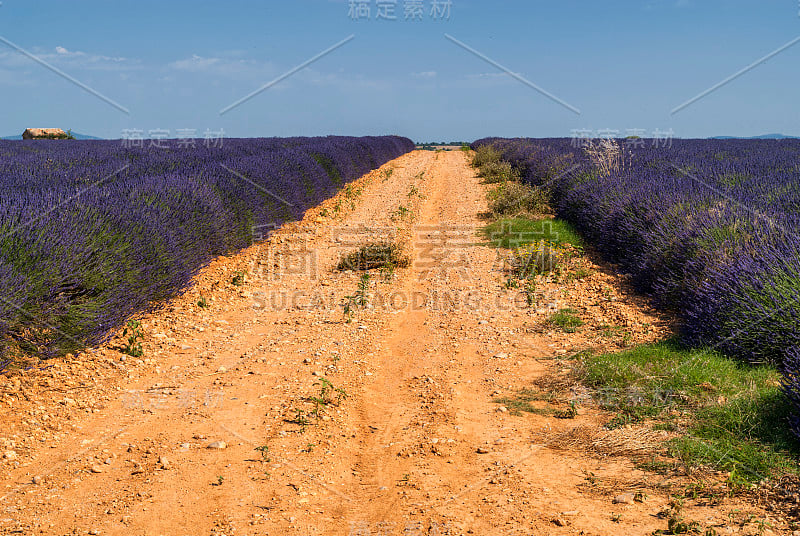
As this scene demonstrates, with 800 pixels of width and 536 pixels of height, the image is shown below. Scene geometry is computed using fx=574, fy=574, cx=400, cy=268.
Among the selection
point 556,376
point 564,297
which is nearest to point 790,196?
point 564,297

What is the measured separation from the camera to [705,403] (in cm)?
357

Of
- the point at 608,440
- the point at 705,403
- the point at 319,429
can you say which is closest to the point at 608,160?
the point at 705,403

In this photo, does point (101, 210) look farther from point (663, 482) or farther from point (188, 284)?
point (663, 482)

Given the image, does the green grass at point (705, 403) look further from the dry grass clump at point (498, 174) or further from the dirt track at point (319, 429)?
the dry grass clump at point (498, 174)

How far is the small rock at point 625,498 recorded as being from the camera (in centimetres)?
274

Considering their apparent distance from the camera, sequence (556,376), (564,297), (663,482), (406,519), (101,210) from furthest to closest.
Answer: (564,297), (101,210), (556,376), (663,482), (406,519)

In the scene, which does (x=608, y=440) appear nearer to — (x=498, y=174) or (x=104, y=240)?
(x=104, y=240)

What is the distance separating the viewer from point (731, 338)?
13.7 ft

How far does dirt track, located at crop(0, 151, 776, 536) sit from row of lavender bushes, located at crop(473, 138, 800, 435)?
59cm

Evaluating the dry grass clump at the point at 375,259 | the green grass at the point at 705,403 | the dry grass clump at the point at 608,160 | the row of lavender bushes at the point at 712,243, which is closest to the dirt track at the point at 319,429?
the green grass at the point at 705,403

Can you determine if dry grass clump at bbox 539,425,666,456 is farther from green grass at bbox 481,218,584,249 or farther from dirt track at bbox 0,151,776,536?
green grass at bbox 481,218,584,249

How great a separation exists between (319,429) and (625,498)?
180 centimetres

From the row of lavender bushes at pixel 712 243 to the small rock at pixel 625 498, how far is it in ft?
3.20

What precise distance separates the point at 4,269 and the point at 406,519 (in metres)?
3.33
